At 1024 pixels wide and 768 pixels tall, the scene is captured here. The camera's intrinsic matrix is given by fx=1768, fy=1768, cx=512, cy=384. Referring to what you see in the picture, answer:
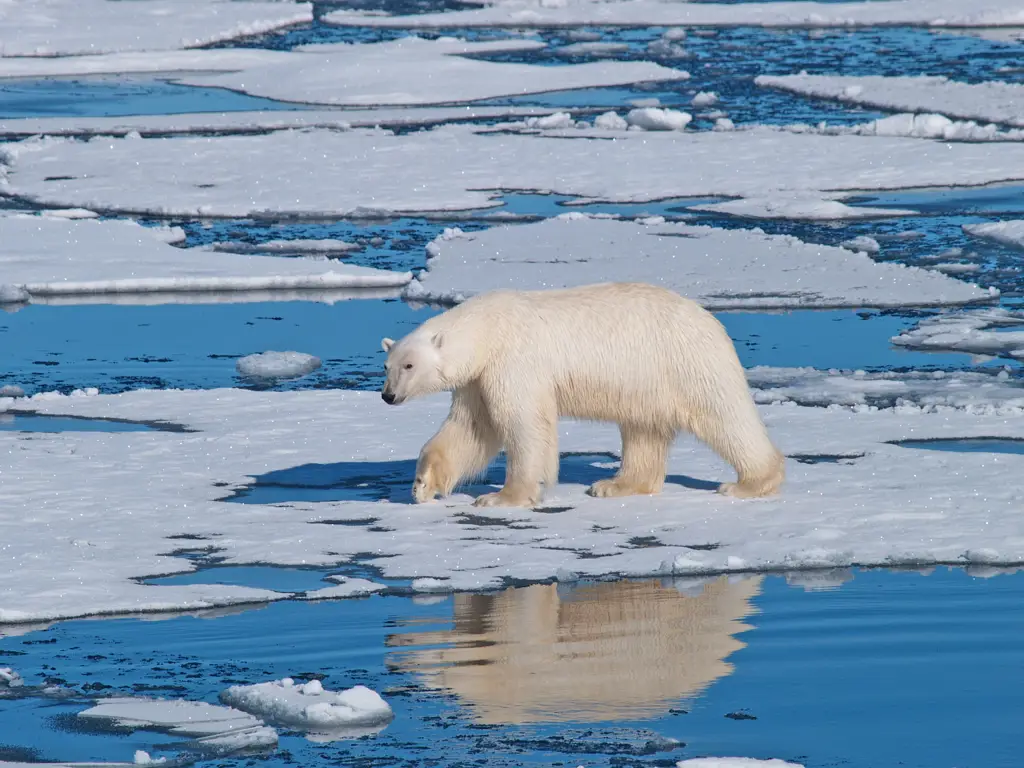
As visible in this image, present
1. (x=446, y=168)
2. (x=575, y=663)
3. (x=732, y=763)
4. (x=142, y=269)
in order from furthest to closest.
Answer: (x=446, y=168)
(x=142, y=269)
(x=575, y=663)
(x=732, y=763)

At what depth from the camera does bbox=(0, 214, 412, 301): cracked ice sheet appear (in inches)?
468

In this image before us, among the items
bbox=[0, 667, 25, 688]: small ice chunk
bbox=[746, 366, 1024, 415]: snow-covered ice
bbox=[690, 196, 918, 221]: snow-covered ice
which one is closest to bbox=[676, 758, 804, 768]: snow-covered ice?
bbox=[0, 667, 25, 688]: small ice chunk

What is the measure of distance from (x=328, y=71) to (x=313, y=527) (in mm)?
16196

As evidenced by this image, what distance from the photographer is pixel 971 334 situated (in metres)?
10.1

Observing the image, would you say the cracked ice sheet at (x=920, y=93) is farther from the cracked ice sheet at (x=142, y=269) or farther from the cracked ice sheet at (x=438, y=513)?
the cracked ice sheet at (x=438, y=513)

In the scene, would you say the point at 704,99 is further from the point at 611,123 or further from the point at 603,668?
the point at 603,668

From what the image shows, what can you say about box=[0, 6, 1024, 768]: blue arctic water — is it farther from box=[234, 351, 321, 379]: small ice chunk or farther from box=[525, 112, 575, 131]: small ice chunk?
box=[525, 112, 575, 131]: small ice chunk

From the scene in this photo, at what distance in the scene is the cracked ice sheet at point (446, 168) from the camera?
587 inches

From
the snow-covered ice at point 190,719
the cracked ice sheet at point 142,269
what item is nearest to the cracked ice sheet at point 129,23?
the cracked ice sheet at point 142,269

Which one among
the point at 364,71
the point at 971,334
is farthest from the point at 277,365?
the point at 364,71

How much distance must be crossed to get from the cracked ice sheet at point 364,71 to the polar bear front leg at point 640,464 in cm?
1406

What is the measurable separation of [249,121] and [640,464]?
1290 centimetres

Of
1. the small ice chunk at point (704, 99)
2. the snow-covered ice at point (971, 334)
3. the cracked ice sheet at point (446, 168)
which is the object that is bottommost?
the snow-covered ice at point (971, 334)

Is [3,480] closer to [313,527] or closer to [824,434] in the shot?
[313,527]
